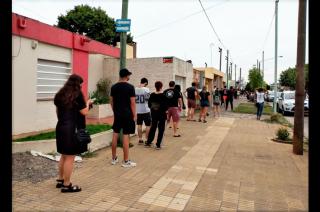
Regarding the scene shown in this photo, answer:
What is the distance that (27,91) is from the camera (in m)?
9.69

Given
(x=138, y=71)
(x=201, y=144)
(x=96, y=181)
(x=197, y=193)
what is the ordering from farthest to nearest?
(x=138, y=71) < (x=201, y=144) < (x=96, y=181) < (x=197, y=193)

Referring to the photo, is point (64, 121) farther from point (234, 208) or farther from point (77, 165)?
point (234, 208)

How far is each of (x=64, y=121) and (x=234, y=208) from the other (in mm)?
2744

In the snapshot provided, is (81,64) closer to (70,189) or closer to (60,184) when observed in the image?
(60,184)

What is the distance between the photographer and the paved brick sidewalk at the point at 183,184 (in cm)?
446

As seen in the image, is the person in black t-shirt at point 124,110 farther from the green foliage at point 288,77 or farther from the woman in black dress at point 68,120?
the green foliage at point 288,77

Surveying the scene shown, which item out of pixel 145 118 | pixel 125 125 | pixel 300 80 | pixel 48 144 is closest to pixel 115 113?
pixel 125 125

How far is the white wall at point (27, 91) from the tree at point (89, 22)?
2686 cm

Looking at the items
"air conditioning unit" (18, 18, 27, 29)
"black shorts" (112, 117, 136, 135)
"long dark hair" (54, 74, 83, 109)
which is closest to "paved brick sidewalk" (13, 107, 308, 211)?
"black shorts" (112, 117, 136, 135)

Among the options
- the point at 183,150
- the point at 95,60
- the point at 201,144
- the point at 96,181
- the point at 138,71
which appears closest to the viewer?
the point at 96,181

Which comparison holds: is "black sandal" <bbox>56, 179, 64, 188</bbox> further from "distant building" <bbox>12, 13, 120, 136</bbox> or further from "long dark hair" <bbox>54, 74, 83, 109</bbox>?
"distant building" <bbox>12, 13, 120, 136</bbox>

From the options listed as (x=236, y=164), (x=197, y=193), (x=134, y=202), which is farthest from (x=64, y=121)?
(x=236, y=164)

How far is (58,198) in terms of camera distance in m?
4.52

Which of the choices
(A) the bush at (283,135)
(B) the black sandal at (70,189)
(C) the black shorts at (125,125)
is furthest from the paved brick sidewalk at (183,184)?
(A) the bush at (283,135)
